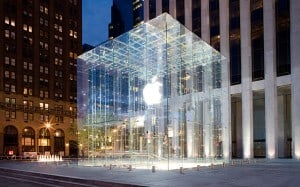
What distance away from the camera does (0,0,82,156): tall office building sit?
9000 centimetres

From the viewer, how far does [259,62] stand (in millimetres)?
50594

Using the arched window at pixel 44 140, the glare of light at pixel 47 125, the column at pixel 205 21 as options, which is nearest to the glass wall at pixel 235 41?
the column at pixel 205 21

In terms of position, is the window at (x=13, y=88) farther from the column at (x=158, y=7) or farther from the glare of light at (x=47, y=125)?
the column at (x=158, y=7)

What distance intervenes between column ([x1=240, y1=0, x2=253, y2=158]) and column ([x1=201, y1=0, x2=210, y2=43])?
679 cm

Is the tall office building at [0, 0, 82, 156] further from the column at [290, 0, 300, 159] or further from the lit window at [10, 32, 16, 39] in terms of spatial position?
the column at [290, 0, 300, 159]

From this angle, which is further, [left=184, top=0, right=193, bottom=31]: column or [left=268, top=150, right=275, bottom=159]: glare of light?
[left=184, top=0, right=193, bottom=31]: column

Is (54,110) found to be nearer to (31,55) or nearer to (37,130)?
(37,130)

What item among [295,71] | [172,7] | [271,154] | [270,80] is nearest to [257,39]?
[270,80]

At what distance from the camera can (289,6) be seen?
47531mm

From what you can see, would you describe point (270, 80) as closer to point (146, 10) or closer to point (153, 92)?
point (153, 92)

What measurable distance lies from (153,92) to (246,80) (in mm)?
24130

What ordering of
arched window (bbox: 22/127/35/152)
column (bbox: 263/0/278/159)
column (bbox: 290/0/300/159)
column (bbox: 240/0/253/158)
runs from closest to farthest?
column (bbox: 290/0/300/159) < column (bbox: 263/0/278/159) < column (bbox: 240/0/253/158) < arched window (bbox: 22/127/35/152)

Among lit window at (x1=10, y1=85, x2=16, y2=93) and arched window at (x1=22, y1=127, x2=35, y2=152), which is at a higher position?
lit window at (x1=10, y1=85, x2=16, y2=93)

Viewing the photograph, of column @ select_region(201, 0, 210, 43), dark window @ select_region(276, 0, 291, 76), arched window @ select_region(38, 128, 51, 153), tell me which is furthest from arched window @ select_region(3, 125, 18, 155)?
dark window @ select_region(276, 0, 291, 76)
